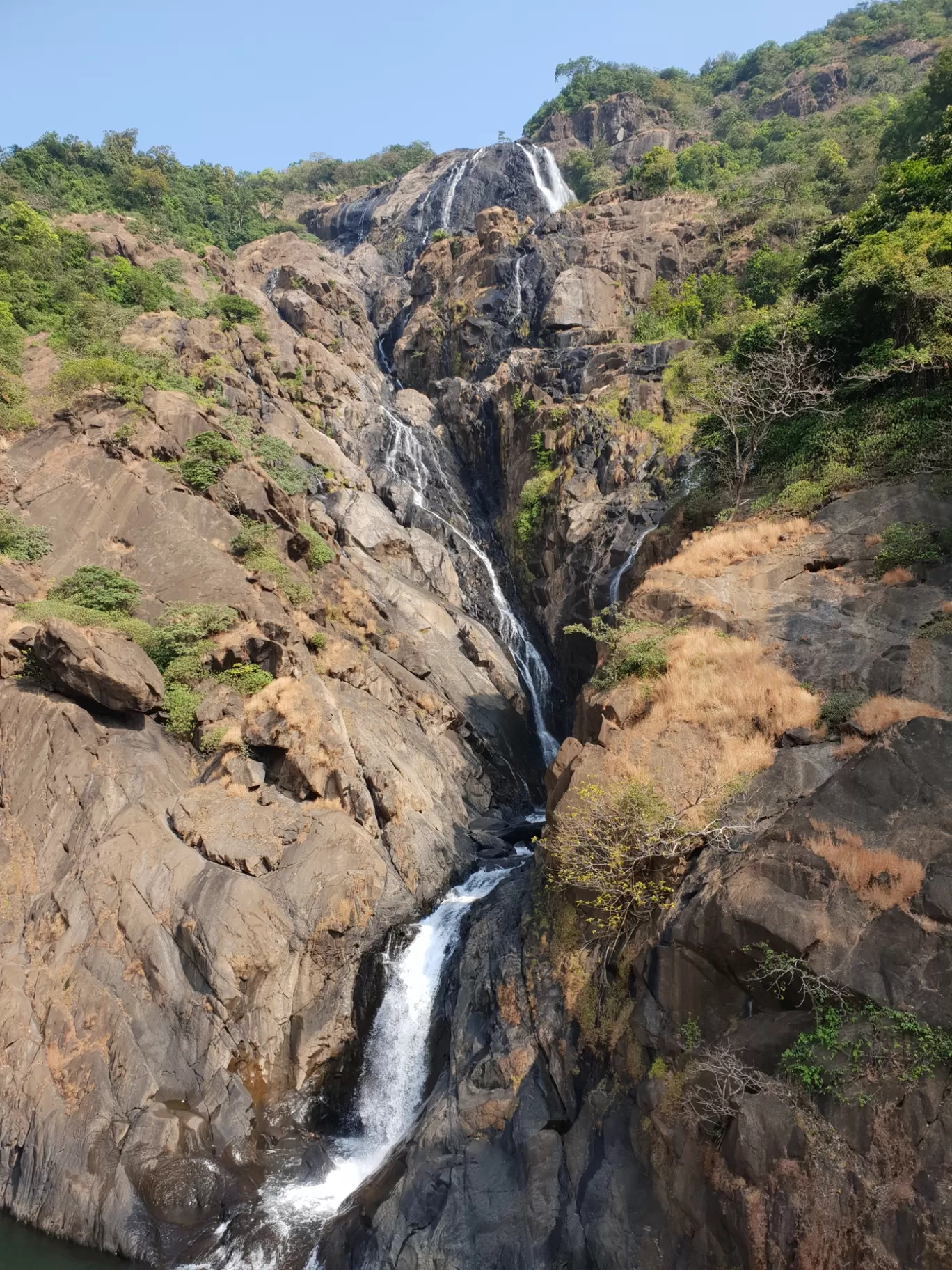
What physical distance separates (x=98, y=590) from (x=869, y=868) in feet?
69.3

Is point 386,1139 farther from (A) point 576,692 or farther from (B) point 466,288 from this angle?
(B) point 466,288

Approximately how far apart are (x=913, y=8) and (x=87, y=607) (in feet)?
387

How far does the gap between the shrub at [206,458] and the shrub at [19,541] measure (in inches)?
208

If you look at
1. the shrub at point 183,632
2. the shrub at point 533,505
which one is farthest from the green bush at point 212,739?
the shrub at point 533,505

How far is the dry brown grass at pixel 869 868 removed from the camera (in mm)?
8016

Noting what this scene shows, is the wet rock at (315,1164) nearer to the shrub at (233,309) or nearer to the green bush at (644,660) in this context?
the green bush at (644,660)

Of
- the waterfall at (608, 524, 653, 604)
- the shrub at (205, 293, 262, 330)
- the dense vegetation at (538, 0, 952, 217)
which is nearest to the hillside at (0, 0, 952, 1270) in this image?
the waterfall at (608, 524, 653, 604)

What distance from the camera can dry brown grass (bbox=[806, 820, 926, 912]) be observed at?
802 centimetres

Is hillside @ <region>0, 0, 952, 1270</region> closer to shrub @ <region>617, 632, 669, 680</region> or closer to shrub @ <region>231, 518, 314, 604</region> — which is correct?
shrub @ <region>617, 632, 669, 680</region>

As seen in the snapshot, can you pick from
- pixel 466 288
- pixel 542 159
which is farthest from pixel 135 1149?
pixel 542 159

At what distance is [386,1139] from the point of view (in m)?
14.3

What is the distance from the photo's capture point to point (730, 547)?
62.4ft

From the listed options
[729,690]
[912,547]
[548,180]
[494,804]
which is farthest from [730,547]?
[548,180]

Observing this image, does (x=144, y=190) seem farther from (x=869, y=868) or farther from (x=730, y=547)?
(x=869, y=868)
